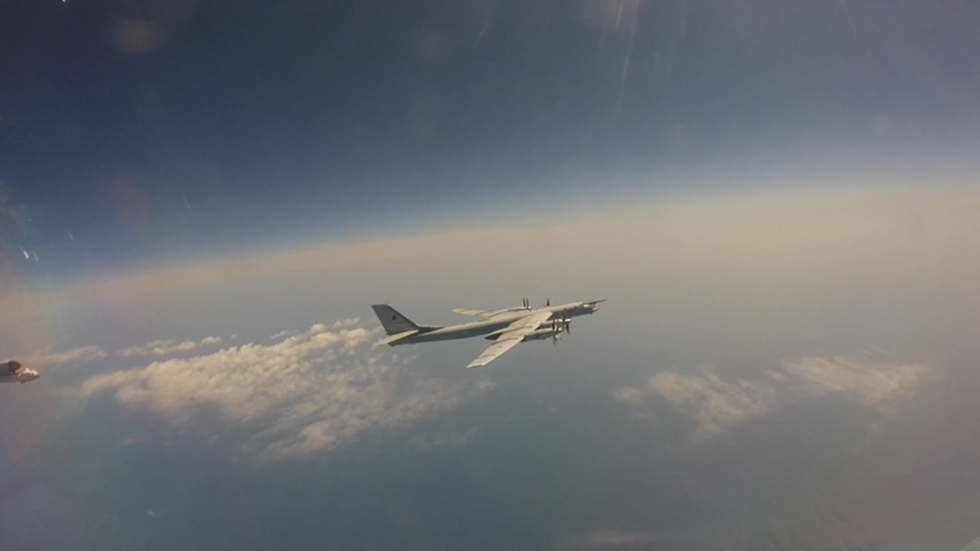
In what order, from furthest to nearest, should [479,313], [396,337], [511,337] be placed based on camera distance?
[479,313] → [396,337] → [511,337]

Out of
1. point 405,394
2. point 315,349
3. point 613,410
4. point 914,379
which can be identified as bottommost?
point 914,379

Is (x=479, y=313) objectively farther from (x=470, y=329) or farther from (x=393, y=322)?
(x=393, y=322)

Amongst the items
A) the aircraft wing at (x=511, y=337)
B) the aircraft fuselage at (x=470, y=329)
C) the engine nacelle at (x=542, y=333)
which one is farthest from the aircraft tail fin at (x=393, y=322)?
the engine nacelle at (x=542, y=333)

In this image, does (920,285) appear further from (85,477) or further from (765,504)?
(85,477)

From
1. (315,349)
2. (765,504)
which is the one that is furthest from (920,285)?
(315,349)

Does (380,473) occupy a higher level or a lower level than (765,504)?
higher

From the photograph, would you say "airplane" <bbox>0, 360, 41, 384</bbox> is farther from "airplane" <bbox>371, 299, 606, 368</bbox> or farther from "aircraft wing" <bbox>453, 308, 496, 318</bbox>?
"aircraft wing" <bbox>453, 308, 496, 318</bbox>

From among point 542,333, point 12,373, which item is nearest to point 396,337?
point 542,333

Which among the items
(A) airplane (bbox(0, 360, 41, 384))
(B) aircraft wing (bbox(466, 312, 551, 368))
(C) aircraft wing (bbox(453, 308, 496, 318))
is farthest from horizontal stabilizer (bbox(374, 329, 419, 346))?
(A) airplane (bbox(0, 360, 41, 384))
